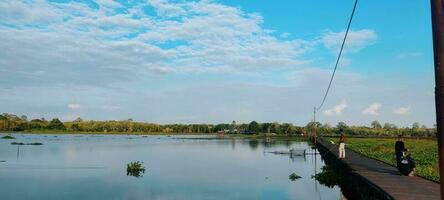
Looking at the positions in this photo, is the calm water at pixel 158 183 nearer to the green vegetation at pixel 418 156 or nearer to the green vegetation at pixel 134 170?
the green vegetation at pixel 134 170

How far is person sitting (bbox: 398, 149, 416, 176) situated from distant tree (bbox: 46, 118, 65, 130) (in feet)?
531

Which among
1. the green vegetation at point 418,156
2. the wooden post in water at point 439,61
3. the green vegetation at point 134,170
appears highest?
the wooden post in water at point 439,61

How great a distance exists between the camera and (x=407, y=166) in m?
17.9

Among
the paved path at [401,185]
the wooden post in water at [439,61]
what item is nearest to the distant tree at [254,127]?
the paved path at [401,185]

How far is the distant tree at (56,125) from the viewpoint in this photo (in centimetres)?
16348

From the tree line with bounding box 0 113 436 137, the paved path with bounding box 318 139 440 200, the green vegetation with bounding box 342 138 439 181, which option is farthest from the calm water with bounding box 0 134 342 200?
the tree line with bounding box 0 113 436 137

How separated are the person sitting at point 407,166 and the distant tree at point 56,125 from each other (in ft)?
531

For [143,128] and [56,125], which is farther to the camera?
[143,128]

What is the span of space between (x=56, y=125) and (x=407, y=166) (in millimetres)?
163333

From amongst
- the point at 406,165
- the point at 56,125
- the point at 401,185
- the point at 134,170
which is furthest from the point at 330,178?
the point at 56,125

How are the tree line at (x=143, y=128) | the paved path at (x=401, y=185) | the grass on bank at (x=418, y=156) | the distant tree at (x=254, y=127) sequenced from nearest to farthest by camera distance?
the paved path at (x=401, y=185)
the grass on bank at (x=418, y=156)
the tree line at (x=143, y=128)
the distant tree at (x=254, y=127)

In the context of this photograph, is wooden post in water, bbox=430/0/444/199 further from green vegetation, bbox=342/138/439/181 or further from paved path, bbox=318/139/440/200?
green vegetation, bbox=342/138/439/181

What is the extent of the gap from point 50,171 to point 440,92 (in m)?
31.8

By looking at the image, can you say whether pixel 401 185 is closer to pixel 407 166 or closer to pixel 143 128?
pixel 407 166
